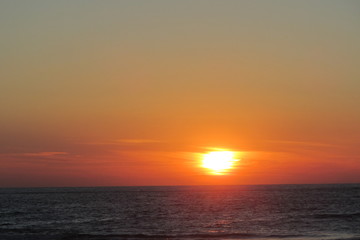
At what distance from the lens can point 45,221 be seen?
210 feet

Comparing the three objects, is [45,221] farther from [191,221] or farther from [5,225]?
[191,221]

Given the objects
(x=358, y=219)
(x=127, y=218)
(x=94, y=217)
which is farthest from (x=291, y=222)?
(x=94, y=217)

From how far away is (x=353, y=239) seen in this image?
42469 millimetres

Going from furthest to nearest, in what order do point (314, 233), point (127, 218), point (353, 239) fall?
point (127, 218), point (314, 233), point (353, 239)

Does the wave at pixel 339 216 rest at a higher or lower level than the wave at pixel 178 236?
higher

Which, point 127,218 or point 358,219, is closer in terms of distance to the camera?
point 358,219

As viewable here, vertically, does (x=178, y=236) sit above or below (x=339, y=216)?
below

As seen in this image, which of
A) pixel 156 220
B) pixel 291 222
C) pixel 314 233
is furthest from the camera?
pixel 156 220

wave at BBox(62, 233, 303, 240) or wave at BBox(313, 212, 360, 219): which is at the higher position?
wave at BBox(313, 212, 360, 219)

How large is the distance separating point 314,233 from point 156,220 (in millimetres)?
22870

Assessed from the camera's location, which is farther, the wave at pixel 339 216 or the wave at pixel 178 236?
the wave at pixel 339 216

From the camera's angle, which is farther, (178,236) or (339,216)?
(339,216)

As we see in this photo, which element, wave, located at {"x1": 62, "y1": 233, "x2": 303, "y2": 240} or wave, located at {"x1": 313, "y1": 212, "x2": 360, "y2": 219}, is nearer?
wave, located at {"x1": 62, "y1": 233, "x2": 303, "y2": 240}

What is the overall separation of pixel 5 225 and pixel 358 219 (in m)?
43.0
